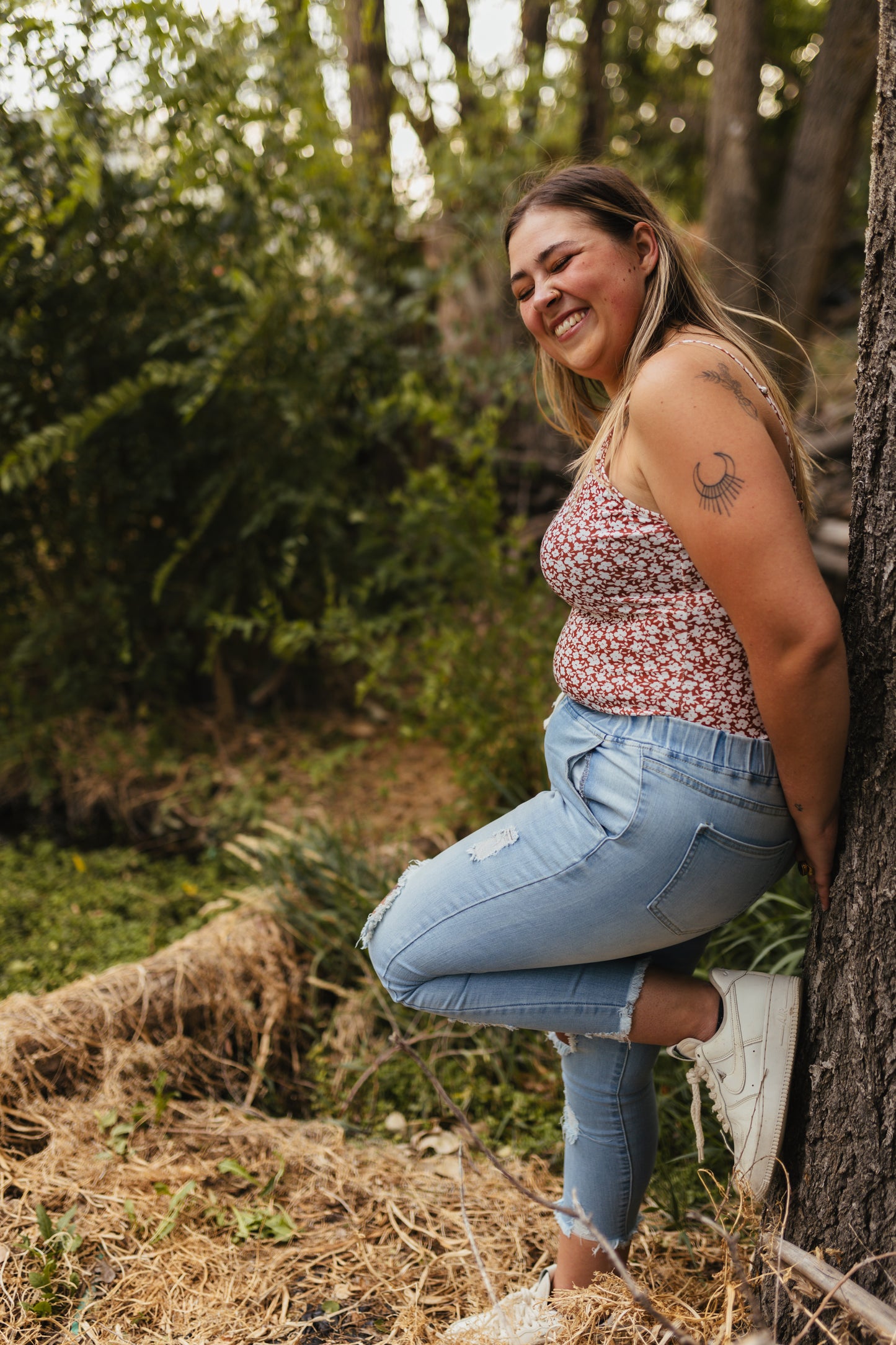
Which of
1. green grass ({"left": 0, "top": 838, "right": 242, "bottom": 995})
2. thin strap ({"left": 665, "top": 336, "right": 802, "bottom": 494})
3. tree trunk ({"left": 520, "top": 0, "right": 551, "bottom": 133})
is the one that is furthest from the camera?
tree trunk ({"left": 520, "top": 0, "right": 551, "bottom": 133})

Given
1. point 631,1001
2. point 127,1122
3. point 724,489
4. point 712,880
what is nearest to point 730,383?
point 724,489

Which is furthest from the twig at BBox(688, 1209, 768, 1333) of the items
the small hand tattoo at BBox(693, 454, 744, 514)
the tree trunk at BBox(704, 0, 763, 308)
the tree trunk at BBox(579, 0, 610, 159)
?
the tree trunk at BBox(579, 0, 610, 159)

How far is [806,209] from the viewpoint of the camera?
383 centimetres

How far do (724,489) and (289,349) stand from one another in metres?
3.20

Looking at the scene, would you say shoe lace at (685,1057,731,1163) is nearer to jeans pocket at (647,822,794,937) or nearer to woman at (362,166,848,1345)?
woman at (362,166,848,1345)

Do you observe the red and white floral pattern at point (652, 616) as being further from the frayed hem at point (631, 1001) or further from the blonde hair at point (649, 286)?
the frayed hem at point (631, 1001)

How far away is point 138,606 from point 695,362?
11.0 ft

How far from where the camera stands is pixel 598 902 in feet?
4.59

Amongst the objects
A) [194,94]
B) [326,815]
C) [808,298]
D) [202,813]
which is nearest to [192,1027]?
[326,815]

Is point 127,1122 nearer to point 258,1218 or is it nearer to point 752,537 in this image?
point 258,1218

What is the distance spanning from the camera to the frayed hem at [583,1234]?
1674 mm

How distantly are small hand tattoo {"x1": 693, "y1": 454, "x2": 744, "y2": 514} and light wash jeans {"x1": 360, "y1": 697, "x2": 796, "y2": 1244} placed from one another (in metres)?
0.32

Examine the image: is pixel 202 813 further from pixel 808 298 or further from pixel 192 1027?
pixel 808 298

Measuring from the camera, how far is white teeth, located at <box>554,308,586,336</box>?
61.4 inches
